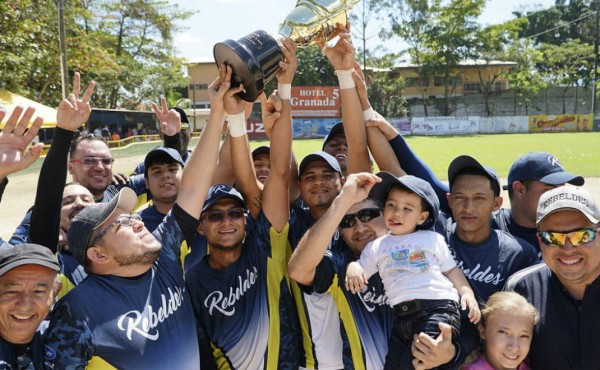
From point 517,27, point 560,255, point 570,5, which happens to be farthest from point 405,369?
point 570,5

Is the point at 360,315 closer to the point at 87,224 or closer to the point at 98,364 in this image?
the point at 98,364

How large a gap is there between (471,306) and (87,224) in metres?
2.23

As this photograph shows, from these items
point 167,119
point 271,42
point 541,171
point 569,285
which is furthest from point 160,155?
point 569,285

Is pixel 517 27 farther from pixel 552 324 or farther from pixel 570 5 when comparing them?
pixel 552 324

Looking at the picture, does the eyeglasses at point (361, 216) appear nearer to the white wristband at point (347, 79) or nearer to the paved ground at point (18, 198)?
the white wristband at point (347, 79)

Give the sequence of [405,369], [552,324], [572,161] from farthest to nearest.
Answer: [572,161]
[405,369]
[552,324]

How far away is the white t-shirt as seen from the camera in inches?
118

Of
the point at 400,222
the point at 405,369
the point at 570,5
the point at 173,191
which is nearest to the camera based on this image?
the point at 405,369

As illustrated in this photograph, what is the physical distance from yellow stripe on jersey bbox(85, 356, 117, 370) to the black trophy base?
1.84 meters

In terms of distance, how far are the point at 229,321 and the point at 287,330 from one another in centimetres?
40

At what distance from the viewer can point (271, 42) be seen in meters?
3.37

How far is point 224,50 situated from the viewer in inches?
122

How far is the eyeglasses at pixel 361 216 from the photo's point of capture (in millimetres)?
3377

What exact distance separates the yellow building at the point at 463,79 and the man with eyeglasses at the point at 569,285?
57925 mm
